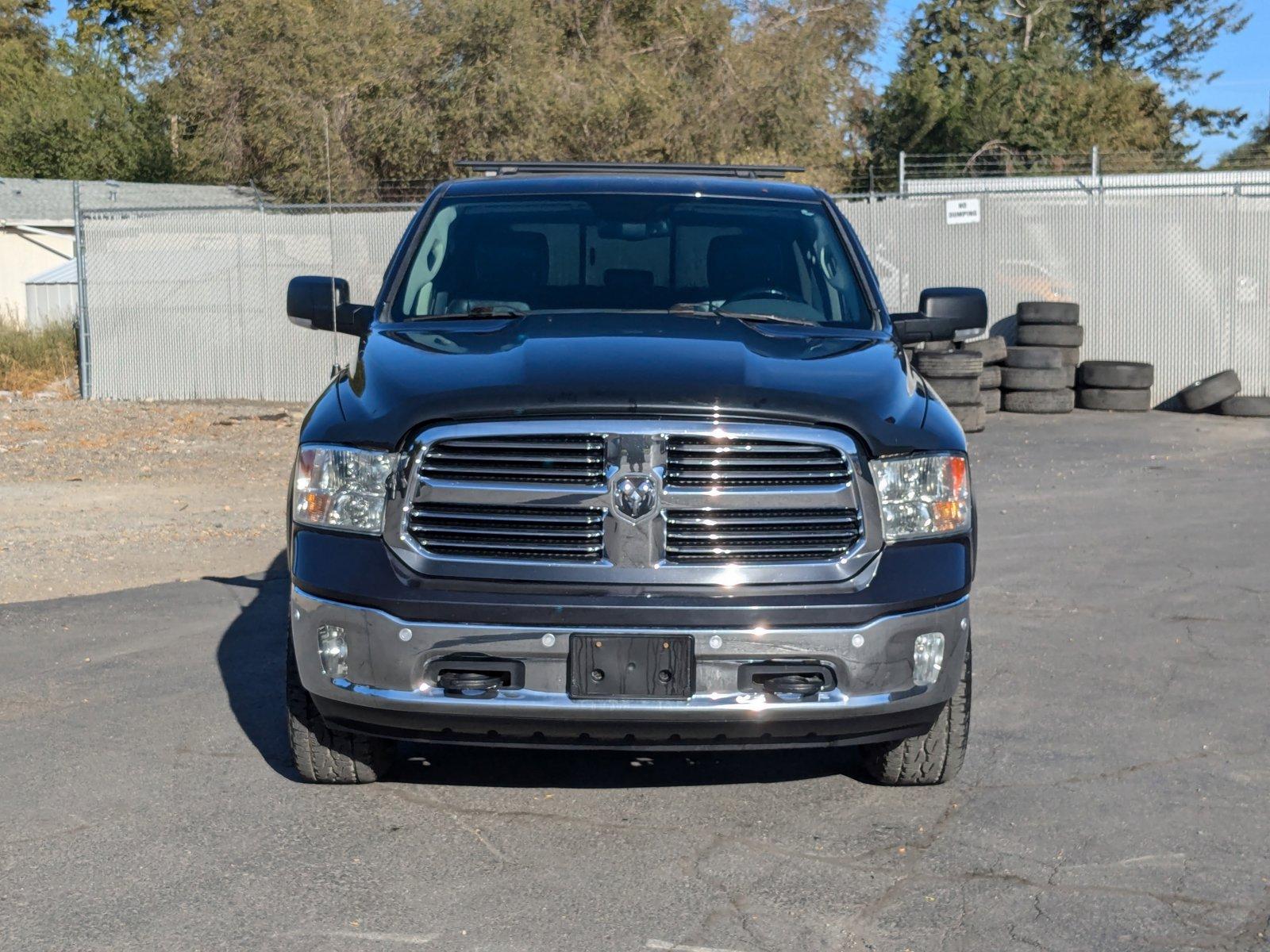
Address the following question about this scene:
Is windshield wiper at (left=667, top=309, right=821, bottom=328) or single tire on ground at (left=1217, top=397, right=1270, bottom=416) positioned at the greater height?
windshield wiper at (left=667, top=309, right=821, bottom=328)

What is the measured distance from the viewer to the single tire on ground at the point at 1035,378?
1856cm

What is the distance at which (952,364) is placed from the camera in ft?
55.2

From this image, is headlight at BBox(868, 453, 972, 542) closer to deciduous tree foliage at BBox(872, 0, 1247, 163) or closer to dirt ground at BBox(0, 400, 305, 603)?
dirt ground at BBox(0, 400, 305, 603)

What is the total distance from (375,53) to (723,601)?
28.4 meters

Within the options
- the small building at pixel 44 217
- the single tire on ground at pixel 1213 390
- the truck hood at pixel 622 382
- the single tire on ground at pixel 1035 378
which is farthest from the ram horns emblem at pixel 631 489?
Result: the small building at pixel 44 217

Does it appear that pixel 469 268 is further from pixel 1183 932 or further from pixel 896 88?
pixel 896 88

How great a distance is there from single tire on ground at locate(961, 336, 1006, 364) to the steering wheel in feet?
42.5

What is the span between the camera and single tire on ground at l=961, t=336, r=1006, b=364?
60.6ft

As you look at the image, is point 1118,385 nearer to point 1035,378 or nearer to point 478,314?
point 1035,378

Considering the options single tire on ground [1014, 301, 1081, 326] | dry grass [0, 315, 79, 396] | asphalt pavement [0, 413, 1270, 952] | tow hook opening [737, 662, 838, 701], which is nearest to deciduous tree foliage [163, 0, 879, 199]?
dry grass [0, 315, 79, 396]

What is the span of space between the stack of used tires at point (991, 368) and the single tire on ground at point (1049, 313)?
71cm

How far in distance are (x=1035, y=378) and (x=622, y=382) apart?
14867mm

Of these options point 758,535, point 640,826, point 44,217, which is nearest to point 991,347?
point 640,826

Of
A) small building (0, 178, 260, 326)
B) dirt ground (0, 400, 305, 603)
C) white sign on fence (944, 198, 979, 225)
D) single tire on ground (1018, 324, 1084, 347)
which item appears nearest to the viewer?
dirt ground (0, 400, 305, 603)
